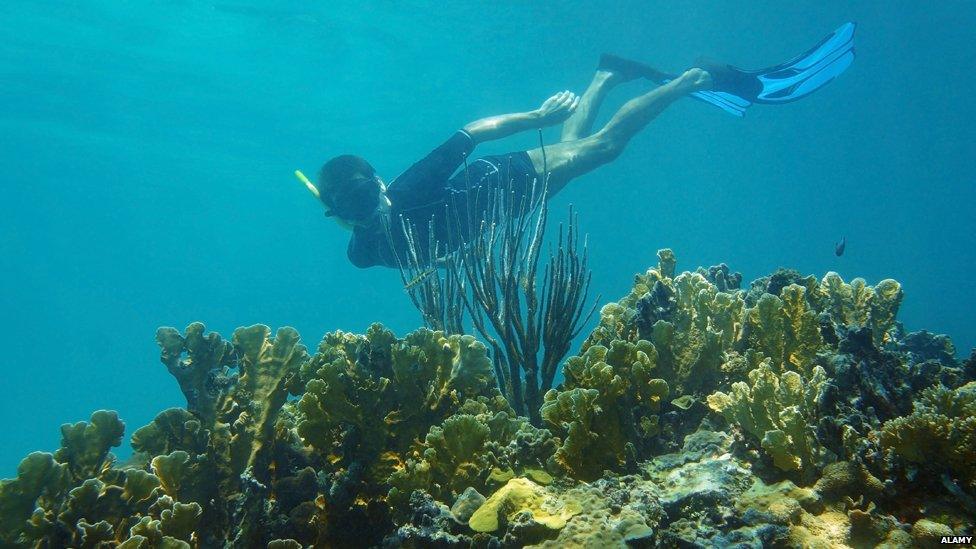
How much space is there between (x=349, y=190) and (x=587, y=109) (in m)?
6.01

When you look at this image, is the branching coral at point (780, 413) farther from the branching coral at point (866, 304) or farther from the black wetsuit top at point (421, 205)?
the black wetsuit top at point (421, 205)

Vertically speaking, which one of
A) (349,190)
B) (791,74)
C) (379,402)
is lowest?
(379,402)

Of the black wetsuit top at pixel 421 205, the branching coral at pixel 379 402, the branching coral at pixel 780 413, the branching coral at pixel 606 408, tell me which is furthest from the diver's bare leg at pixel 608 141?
the branching coral at pixel 780 413

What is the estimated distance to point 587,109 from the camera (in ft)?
33.1

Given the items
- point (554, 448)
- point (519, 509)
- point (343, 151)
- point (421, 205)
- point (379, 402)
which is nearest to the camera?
point (519, 509)

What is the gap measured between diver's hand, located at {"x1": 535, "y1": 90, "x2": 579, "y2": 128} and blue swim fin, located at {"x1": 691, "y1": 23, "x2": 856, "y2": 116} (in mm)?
3708

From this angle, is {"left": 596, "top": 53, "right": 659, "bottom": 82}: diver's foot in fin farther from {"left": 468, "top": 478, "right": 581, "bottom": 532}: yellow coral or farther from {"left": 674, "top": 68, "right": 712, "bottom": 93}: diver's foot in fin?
{"left": 468, "top": 478, "right": 581, "bottom": 532}: yellow coral

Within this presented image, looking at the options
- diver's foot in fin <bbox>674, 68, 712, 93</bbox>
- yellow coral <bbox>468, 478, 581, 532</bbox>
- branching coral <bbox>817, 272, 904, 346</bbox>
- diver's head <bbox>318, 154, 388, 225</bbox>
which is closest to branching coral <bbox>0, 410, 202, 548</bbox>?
yellow coral <bbox>468, 478, 581, 532</bbox>

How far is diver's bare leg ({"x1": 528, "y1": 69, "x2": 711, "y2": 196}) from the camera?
26.7 ft

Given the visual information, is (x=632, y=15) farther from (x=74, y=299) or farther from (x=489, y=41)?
(x=74, y=299)

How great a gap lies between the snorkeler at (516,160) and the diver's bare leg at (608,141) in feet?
0.06

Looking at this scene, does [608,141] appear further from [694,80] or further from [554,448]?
[554,448]

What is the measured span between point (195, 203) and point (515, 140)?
43.1 metres

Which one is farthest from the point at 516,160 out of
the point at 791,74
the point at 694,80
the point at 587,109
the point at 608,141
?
the point at 791,74
